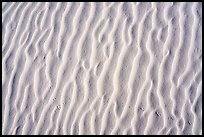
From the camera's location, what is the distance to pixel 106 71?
4.11 metres

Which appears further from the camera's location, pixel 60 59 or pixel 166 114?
pixel 60 59

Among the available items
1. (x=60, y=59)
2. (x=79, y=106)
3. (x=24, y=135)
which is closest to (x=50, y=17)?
(x=60, y=59)

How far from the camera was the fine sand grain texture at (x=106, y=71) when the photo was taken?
3.87m

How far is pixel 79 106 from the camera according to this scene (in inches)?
157

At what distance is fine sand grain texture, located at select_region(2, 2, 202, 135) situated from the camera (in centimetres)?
387

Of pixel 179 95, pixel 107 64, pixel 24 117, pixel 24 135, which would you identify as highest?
pixel 107 64

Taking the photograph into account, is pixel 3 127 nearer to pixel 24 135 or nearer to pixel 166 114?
pixel 24 135

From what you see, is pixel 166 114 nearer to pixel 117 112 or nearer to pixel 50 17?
pixel 117 112

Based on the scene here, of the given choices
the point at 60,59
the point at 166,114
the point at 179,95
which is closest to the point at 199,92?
the point at 179,95

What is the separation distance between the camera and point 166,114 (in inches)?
151

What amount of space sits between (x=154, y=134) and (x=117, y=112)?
0.62 meters

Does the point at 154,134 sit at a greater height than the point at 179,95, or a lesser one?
lesser

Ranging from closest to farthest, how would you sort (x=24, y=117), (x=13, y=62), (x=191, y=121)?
(x=191, y=121), (x=24, y=117), (x=13, y=62)

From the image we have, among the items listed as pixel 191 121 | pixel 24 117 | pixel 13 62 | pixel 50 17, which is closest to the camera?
pixel 191 121
